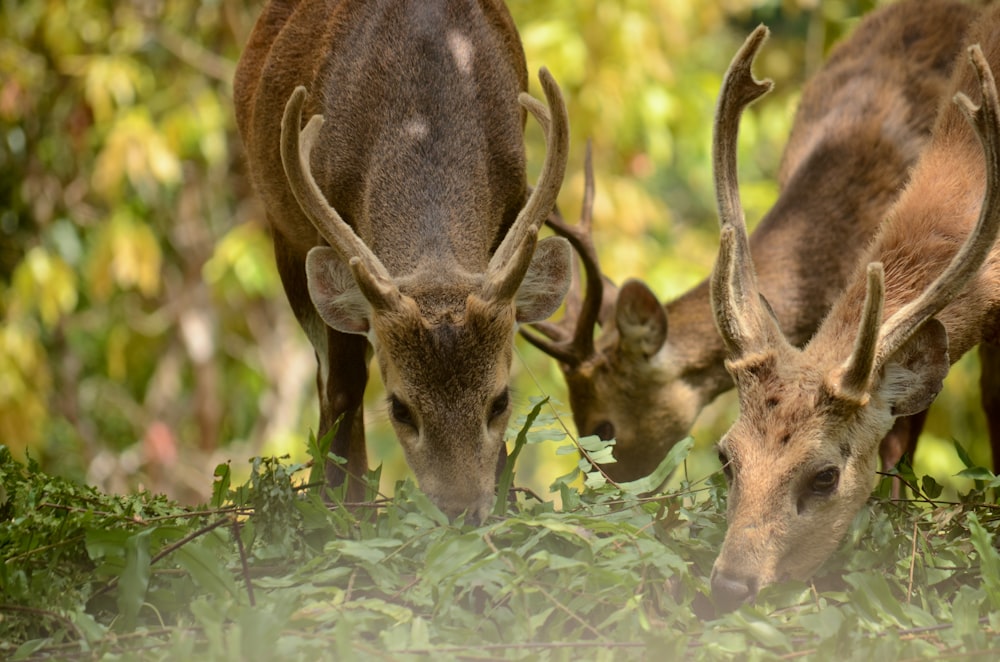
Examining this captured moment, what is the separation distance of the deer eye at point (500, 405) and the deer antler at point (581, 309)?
160 cm

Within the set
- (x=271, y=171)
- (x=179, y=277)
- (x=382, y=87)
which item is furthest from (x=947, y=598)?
(x=179, y=277)

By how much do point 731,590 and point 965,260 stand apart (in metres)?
1.29

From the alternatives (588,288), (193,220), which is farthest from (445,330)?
(193,220)

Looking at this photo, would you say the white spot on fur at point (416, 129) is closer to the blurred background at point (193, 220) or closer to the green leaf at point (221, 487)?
the green leaf at point (221, 487)

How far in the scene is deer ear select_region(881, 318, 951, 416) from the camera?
15.5 feet

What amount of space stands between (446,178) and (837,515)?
72.5 inches

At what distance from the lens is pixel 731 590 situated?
4246mm

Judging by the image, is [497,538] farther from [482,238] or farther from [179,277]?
[179,277]

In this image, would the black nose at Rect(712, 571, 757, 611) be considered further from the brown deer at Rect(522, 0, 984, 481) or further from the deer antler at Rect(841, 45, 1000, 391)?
the brown deer at Rect(522, 0, 984, 481)

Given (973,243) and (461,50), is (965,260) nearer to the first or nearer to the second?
(973,243)

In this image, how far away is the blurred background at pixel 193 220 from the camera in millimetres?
9930

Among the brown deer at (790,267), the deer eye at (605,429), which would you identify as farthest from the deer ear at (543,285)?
the deer eye at (605,429)

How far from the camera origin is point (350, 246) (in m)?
4.89

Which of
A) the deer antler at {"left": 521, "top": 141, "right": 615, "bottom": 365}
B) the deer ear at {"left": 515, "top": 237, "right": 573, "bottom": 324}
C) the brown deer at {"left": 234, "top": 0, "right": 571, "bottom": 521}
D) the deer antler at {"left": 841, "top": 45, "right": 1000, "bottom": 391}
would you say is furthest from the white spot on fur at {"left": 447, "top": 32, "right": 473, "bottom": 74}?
the deer antler at {"left": 841, "top": 45, "right": 1000, "bottom": 391}
